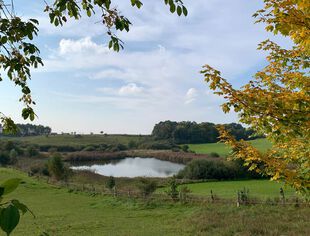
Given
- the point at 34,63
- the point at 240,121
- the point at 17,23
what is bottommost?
the point at 240,121

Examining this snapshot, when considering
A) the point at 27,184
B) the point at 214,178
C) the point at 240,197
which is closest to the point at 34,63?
the point at 240,197

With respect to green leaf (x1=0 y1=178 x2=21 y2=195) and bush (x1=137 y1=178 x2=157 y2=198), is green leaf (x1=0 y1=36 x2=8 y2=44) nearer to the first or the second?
green leaf (x1=0 y1=178 x2=21 y2=195)

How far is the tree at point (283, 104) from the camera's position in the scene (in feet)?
15.1

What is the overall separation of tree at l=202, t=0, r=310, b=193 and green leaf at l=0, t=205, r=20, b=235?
12.8 ft

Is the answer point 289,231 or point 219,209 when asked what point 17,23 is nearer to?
point 289,231

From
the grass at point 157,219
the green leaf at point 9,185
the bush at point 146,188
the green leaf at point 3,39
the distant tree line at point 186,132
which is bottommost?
the grass at point 157,219

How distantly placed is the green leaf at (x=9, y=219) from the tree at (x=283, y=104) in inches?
154

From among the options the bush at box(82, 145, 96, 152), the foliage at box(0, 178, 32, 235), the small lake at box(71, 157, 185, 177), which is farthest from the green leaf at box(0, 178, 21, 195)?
the bush at box(82, 145, 96, 152)

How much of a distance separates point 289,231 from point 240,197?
Result: 7229 mm

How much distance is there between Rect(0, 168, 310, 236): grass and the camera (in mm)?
14213

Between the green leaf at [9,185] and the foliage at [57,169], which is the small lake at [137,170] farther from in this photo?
the green leaf at [9,185]

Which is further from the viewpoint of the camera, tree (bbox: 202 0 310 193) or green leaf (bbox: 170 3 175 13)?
tree (bbox: 202 0 310 193)

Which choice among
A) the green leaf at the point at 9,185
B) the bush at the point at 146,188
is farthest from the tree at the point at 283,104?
the bush at the point at 146,188

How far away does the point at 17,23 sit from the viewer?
10.3 feet
